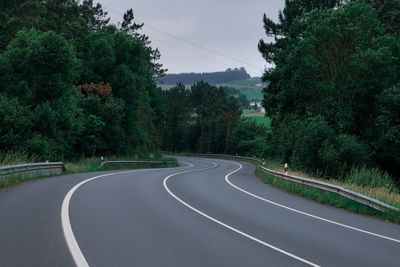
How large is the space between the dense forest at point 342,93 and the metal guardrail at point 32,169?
54.1ft

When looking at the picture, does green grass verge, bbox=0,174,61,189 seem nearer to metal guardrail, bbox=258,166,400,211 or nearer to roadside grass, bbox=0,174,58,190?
roadside grass, bbox=0,174,58,190

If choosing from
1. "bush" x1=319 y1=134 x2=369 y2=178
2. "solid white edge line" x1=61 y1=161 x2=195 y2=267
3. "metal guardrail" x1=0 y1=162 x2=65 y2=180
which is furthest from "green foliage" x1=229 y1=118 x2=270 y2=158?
"solid white edge line" x1=61 y1=161 x2=195 y2=267

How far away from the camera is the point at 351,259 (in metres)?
9.70

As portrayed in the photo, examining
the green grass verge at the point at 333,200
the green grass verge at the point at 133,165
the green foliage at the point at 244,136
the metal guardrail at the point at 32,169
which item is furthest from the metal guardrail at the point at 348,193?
the green foliage at the point at 244,136

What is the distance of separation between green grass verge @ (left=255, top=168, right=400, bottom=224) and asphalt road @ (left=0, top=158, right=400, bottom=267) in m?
0.53

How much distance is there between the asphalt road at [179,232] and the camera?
9.08 meters

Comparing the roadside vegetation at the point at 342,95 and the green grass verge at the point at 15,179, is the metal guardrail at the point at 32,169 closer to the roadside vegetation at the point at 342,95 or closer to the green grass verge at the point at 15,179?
the green grass verge at the point at 15,179

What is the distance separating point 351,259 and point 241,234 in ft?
9.04

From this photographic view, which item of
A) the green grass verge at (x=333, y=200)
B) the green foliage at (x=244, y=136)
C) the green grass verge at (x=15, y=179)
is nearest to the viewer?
the green grass verge at (x=333, y=200)

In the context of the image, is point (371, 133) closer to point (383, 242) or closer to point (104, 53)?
point (383, 242)

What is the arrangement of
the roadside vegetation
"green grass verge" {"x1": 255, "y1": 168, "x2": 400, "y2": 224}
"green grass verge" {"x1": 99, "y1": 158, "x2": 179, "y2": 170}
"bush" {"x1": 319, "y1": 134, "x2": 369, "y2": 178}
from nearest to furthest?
1. "green grass verge" {"x1": 255, "y1": 168, "x2": 400, "y2": 224}
2. "bush" {"x1": 319, "y1": 134, "x2": 369, "y2": 178}
3. the roadside vegetation
4. "green grass verge" {"x1": 99, "y1": 158, "x2": 179, "y2": 170}

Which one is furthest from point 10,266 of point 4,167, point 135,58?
point 135,58

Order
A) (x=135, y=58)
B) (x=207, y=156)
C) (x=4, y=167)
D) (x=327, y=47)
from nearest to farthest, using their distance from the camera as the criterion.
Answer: (x=4, y=167) → (x=327, y=47) → (x=135, y=58) → (x=207, y=156)

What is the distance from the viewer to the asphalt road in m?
9.08
